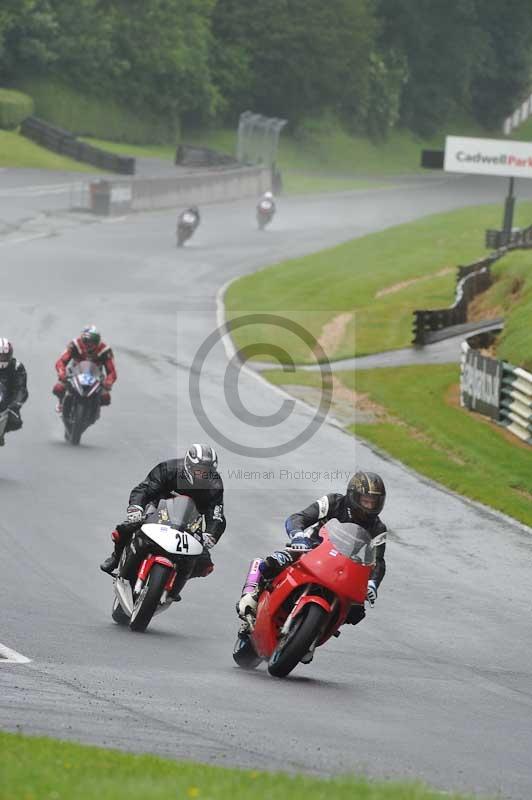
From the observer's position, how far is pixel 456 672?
13.7m

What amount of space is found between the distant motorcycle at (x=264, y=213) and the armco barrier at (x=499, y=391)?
120ft

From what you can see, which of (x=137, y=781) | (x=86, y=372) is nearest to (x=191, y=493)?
(x=137, y=781)

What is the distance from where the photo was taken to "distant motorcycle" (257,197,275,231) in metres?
69.0

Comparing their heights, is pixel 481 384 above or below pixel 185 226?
above

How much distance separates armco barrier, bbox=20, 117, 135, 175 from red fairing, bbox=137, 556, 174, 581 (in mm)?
66367

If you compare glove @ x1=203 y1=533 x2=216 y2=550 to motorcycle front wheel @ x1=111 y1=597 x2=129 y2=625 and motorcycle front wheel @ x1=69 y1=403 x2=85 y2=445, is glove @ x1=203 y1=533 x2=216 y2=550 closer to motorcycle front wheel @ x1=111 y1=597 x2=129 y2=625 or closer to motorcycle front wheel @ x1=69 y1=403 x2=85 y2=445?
motorcycle front wheel @ x1=111 y1=597 x2=129 y2=625

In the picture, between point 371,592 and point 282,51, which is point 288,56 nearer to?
point 282,51

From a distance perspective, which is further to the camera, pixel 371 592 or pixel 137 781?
pixel 371 592

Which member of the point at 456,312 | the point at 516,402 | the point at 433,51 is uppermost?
the point at 516,402

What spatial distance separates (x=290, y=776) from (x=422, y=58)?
13176 cm

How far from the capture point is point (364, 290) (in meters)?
53.3

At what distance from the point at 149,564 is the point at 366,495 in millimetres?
2252

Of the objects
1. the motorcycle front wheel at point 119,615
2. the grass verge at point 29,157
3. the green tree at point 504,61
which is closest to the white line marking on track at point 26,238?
the grass verge at point 29,157

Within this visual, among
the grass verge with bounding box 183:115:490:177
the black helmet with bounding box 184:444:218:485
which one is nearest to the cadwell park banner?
the black helmet with bounding box 184:444:218:485
